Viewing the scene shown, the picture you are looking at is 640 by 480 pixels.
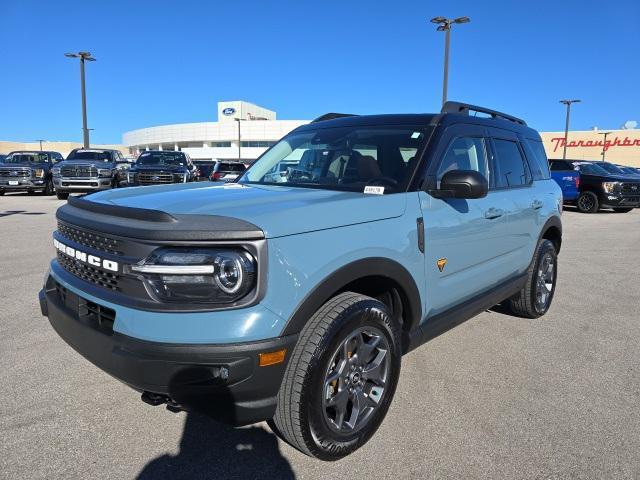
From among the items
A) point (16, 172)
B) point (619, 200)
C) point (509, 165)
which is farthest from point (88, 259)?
point (16, 172)

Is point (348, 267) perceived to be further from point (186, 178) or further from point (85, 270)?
point (186, 178)

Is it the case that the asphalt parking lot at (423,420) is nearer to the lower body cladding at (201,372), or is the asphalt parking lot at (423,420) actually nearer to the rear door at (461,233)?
the lower body cladding at (201,372)

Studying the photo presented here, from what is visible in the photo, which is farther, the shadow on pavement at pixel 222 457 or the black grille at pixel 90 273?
the shadow on pavement at pixel 222 457

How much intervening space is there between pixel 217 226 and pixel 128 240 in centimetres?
43

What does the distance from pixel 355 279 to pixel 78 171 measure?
53.0 feet

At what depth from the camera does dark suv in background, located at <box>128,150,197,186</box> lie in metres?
16.1

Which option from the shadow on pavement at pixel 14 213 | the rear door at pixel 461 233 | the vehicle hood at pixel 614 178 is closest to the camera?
the rear door at pixel 461 233

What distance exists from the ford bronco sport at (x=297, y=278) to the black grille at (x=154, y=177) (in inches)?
529

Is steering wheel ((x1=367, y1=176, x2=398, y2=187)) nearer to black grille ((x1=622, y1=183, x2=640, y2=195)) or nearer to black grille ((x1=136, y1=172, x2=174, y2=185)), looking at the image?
black grille ((x1=136, y1=172, x2=174, y2=185))

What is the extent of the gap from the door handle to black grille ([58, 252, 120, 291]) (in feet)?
8.19

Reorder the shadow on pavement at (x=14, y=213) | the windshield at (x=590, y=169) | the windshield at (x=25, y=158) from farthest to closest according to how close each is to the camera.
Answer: the windshield at (x=25, y=158), the windshield at (x=590, y=169), the shadow on pavement at (x=14, y=213)

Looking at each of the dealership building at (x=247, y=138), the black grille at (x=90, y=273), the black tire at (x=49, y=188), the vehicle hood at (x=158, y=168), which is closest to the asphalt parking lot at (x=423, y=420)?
the black grille at (x=90, y=273)

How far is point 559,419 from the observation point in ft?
9.38

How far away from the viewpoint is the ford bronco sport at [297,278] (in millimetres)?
1978
